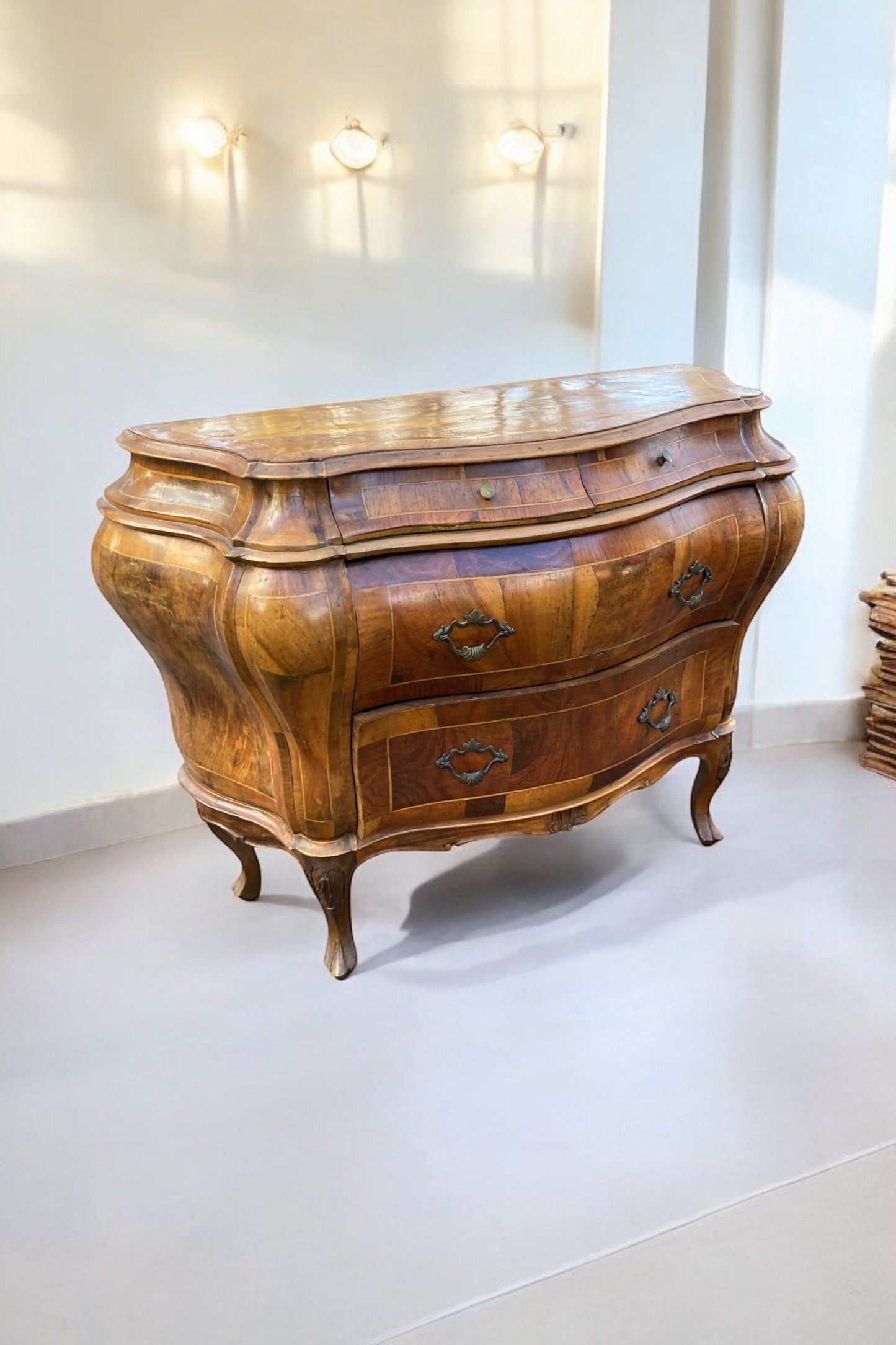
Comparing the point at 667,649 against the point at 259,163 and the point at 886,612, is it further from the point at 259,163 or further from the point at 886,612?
the point at 259,163

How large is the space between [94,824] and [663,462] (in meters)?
1.69

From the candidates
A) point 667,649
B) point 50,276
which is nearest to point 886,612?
point 667,649

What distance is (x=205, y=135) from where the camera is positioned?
8.64 ft

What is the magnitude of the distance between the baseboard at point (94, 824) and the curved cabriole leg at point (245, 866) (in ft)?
1.32

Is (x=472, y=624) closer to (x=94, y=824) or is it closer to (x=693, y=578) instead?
(x=693, y=578)

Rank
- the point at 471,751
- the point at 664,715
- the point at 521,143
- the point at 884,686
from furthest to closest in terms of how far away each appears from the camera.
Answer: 1. the point at 884,686
2. the point at 521,143
3. the point at 664,715
4. the point at 471,751

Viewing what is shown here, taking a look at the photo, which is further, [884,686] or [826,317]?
[884,686]

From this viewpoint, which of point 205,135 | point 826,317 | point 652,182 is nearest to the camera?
point 205,135

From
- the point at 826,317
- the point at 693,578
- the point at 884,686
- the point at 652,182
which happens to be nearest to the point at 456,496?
the point at 693,578

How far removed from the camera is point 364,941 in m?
2.55

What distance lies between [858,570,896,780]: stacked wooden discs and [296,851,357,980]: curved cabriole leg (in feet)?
5.60

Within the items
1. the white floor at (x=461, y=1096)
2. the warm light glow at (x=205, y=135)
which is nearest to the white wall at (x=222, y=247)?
the warm light glow at (x=205, y=135)

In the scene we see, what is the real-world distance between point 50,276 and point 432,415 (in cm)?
98

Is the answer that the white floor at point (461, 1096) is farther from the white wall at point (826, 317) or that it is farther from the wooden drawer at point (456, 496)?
the wooden drawer at point (456, 496)
